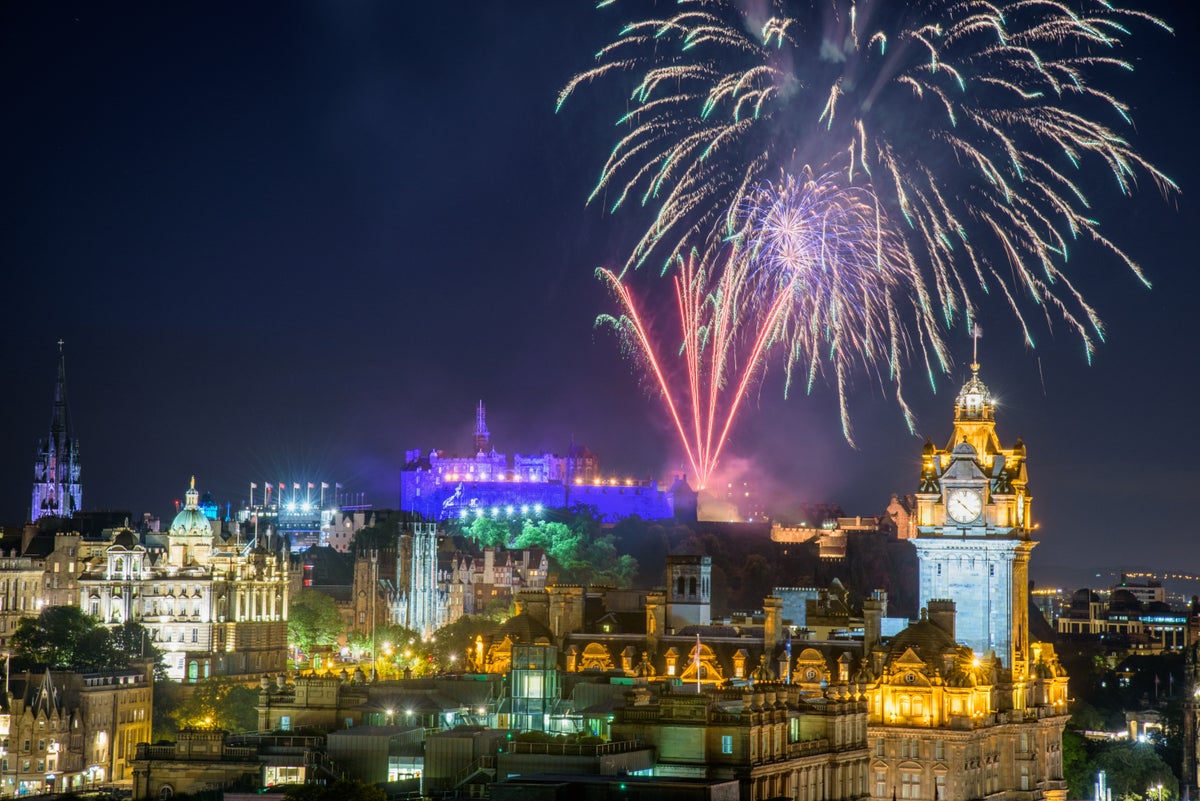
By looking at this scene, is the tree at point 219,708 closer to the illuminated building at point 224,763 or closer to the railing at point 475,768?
the illuminated building at point 224,763

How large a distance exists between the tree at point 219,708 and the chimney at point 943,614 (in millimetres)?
46980

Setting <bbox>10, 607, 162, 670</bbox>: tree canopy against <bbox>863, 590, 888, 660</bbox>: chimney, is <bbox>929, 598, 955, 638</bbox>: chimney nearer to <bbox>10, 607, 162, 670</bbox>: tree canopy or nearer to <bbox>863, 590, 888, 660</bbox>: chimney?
<bbox>863, 590, 888, 660</bbox>: chimney

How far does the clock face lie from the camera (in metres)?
126

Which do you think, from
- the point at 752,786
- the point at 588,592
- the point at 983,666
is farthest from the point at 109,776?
the point at 752,786

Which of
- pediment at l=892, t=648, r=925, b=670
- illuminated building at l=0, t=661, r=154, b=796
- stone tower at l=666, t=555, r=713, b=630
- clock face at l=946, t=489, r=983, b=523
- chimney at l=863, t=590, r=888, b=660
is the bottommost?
illuminated building at l=0, t=661, r=154, b=796

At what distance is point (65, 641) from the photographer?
166 m

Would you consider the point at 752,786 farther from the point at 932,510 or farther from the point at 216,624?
the point at 216,624

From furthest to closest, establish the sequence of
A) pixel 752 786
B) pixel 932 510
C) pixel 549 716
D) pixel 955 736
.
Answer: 1. pixel 932 510
2. pixel 955 736
3. pixel 549 716
4. pixel 752 786

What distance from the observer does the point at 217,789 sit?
91.3 metres

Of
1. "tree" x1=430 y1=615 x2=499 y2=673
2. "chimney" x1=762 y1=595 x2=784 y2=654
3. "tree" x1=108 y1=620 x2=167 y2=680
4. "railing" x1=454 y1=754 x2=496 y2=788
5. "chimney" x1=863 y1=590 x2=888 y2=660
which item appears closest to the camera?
"railing" x1=454 y1=754 x2=496 y2=788

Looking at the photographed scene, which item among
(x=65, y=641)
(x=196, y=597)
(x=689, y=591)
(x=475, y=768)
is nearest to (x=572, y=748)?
(x=475, y=768)

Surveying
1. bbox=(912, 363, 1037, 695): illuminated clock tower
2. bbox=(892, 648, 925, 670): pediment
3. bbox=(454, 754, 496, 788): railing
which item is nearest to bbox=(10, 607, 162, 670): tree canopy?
bbox=(912, 363, 1037, 695): illuminated clock tower

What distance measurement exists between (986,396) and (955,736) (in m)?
24.4

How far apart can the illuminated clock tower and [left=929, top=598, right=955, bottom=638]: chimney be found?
201 inches
